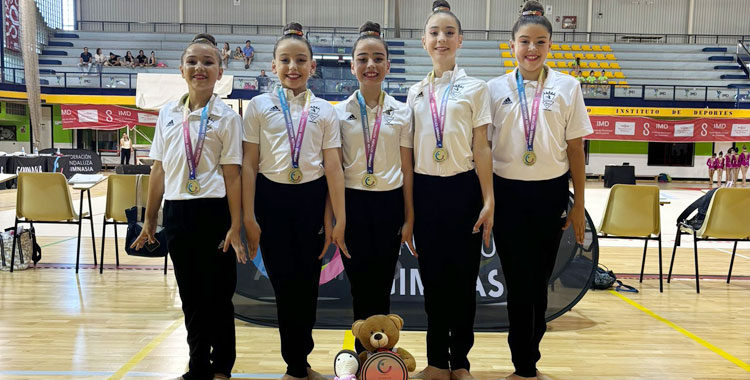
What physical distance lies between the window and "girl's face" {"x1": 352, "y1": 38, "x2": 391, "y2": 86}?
67.1ft

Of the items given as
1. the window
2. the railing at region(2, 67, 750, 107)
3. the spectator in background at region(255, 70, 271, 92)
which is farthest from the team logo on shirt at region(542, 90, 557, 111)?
the window

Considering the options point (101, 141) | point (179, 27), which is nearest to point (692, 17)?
point (179, 27)

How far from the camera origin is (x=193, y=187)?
239 centimetres

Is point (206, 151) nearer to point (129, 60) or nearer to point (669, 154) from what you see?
point (129, 60)

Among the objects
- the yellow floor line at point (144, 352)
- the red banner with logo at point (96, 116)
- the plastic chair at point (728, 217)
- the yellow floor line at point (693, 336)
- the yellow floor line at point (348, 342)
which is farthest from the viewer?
the red banner with logo at point (96, 116)

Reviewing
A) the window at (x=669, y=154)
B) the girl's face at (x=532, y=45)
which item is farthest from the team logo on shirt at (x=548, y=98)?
the window at (x=669, y=154)

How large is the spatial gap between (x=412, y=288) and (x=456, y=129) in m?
1.56

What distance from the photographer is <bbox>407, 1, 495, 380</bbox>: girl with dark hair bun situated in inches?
96.3

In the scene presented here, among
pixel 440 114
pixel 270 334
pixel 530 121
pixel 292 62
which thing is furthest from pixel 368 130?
pixel 270 334

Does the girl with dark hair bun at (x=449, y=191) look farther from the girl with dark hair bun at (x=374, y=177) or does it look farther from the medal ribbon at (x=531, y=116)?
the medal ribbon at (x=531, y=116)

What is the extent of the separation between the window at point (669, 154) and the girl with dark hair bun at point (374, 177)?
20.4 meters

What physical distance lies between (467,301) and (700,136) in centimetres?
1854

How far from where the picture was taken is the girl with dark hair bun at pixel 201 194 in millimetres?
2406

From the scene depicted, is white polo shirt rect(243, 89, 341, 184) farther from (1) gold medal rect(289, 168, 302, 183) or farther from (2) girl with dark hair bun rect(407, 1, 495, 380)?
(2) girl with dark hair bun rect(407, 1, 495, 380)
